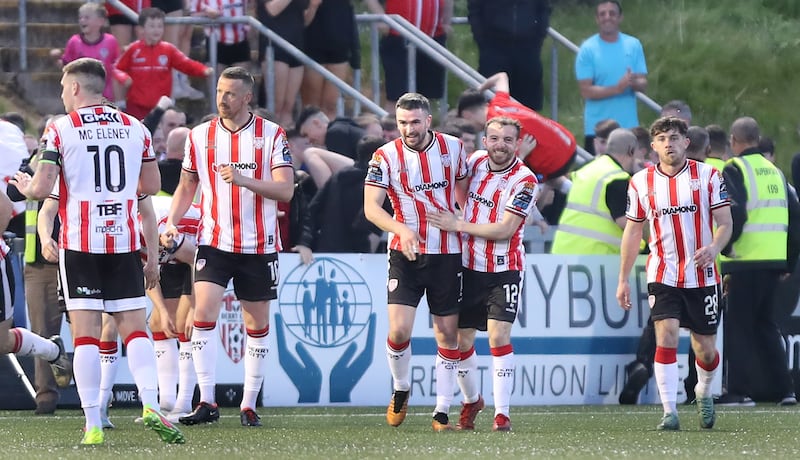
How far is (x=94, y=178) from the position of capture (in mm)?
9055

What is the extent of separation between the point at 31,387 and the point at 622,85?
681 centimetres

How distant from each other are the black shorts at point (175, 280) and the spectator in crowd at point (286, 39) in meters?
4.82

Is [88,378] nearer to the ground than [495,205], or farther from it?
nearer to the ground

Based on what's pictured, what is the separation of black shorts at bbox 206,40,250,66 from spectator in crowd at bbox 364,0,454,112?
142 cm

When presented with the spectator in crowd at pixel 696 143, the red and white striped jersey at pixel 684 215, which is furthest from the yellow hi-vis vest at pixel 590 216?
the red and white striped jersey at pixel 684 215

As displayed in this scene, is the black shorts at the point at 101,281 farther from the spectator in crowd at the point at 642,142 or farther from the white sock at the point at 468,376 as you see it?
the spectator in crowd at the point at 642,142

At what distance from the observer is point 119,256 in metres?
9.11

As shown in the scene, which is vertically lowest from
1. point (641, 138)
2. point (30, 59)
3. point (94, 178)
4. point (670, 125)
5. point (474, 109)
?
point (94, 178)

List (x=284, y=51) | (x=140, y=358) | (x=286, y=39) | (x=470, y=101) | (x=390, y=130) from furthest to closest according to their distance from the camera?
(x=286, y=39) < (x=284, y=51) < (x=470, y=101) < (x=390, y=130) < (x=140, y=358)

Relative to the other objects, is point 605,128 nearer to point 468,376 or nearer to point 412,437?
point 468,376

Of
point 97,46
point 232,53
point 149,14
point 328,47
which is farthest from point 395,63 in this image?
point 97,46

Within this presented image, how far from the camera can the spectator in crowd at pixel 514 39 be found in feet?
53.5

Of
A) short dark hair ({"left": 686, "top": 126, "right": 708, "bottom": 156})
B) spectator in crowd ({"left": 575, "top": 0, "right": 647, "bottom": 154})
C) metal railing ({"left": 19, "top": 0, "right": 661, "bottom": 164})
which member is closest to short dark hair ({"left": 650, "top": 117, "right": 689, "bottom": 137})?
short dark hair ({"left": 686, "top": 126, "right": 708, "bottom": 156})

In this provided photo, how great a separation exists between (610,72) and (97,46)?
4.95m
